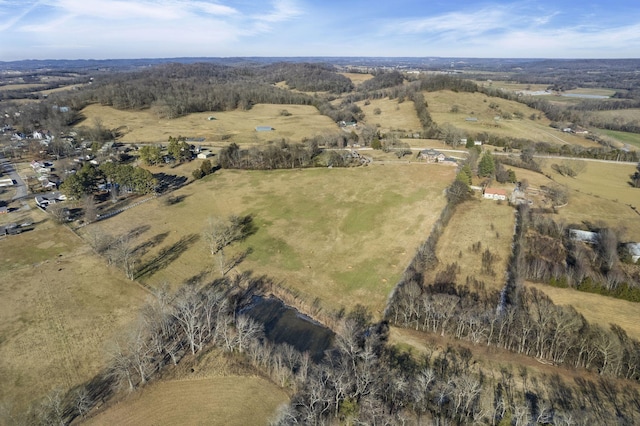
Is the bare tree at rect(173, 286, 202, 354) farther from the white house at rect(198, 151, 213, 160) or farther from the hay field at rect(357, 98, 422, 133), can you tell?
the hay field at rect(357, 98, 422, 133)

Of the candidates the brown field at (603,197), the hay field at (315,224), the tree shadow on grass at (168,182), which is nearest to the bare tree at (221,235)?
the hay field at (315,224)

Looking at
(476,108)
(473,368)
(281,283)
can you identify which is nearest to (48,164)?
(281,283)

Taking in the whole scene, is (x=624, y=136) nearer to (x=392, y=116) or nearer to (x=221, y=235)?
(x=392, y=116)

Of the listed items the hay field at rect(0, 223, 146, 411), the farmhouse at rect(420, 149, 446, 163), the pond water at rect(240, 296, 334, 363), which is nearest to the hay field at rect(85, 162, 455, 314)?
the pond water at rect(240, 296, 334, 363)

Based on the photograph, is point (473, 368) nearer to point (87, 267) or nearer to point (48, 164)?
point (87, 267)

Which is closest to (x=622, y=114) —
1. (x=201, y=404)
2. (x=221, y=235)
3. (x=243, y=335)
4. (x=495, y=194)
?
(x=495, y=194)

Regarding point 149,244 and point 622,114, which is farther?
point 622,114
